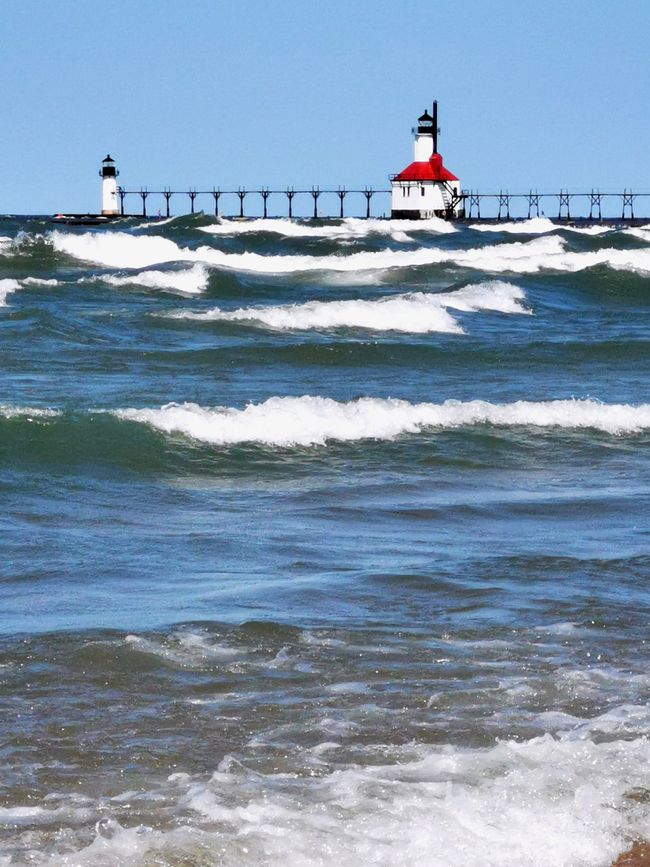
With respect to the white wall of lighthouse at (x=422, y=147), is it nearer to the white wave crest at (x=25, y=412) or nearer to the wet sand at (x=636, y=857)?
the white wave crest at (x=25, y=412)

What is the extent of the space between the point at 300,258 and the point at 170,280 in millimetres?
10743

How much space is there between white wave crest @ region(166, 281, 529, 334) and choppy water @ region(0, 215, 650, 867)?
16.7 feet

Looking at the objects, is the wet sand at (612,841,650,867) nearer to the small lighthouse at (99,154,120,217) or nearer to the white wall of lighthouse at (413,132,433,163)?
the white wall of lighthouse at (413,132,433,163)

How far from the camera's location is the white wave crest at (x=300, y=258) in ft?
116

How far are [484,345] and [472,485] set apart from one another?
9663 mm

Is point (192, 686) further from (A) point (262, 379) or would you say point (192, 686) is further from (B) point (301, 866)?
(A) point (262, 379)

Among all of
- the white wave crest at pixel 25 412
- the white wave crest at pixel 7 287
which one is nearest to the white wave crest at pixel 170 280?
the white wave crest at pixel 7 287

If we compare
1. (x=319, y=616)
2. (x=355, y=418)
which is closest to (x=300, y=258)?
(x=355, y=418)

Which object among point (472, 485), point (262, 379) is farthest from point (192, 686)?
point (262, 379)

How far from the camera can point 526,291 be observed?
27.9 meters

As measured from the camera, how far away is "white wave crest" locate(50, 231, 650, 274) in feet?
116

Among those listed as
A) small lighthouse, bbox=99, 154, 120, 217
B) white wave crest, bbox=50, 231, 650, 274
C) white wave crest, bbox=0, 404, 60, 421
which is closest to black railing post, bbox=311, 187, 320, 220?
small lighthouse, bbox=99, 154, 120, 217

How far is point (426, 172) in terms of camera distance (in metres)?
69.7

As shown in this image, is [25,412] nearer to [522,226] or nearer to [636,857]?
[636,857]
